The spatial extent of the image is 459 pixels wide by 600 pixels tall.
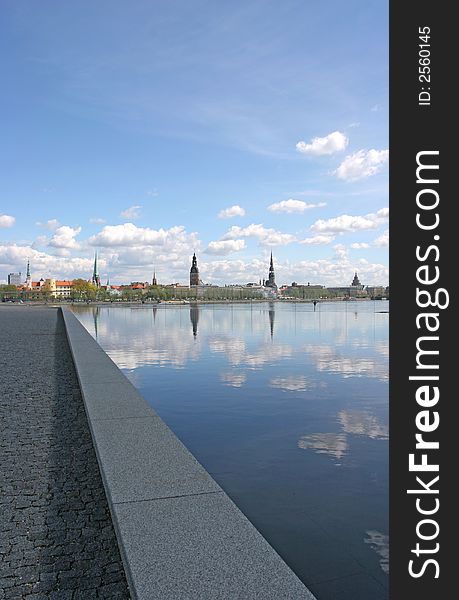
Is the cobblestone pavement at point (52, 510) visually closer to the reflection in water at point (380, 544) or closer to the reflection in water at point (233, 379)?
the reflection in water at point (380, 544)

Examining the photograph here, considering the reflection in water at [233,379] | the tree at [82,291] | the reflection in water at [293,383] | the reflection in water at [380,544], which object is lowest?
the reflection in water at [380,544]

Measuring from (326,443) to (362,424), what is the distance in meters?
1.17

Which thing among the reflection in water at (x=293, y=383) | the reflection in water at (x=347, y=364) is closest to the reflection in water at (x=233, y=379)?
the reflection in water at (x=293, y=383)

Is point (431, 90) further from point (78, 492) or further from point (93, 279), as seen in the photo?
point (93, 279)

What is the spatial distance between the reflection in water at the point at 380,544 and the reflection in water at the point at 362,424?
268 centimetres

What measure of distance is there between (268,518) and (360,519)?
2.65ft

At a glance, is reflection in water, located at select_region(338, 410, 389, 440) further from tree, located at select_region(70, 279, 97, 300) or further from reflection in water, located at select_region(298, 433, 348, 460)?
tree, located at select_region(70, 279, 97, 300)

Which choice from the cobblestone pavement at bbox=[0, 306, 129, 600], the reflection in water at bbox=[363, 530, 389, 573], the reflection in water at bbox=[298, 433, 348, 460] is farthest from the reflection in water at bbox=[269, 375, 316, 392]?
the reflection in water at bbox=[363, 530, 389, 573]

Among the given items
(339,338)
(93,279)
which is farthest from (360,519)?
(93,279)

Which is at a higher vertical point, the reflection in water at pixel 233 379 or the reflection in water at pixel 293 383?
the reflection in water at pixel 233 379

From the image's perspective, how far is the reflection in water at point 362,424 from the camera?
7152mm

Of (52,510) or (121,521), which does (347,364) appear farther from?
(121,521)

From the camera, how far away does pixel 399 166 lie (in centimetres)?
291

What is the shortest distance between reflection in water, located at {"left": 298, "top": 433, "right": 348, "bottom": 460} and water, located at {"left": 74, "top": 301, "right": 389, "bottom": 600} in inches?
0.5
